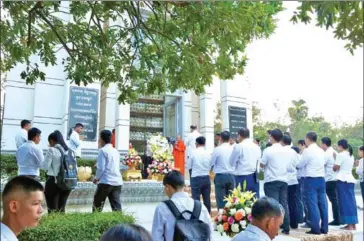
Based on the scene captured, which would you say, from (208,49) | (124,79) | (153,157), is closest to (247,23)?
(208,49)

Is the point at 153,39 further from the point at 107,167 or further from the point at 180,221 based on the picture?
the point at 180,221

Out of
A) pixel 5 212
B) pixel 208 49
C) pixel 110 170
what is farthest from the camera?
pixel 110 170

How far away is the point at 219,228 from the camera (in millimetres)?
5203

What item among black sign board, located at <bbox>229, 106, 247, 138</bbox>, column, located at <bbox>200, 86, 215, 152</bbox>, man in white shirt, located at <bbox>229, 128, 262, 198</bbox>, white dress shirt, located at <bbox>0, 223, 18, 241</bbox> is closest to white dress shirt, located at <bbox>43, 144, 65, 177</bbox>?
man in white shirt, located at <bbox>229, 128, 262, 198</bbox>

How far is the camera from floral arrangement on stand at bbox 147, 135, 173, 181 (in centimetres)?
1200

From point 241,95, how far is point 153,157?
17.4 feet

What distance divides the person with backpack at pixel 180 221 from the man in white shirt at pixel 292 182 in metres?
3.66

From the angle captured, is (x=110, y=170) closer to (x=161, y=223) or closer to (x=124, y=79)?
(x=124, y=79)

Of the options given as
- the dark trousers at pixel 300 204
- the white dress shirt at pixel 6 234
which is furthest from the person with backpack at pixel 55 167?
the dark trousers at pixel 300 204

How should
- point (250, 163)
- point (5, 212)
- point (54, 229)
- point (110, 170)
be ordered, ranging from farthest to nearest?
point (250, 163) → point (110, 170) → point (54, 229) → point (5, 212)

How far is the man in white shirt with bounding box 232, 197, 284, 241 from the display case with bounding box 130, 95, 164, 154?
13325mm

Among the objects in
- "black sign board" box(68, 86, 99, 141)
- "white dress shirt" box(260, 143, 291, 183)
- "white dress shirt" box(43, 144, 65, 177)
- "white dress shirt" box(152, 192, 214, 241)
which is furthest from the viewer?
"black sign board" box(68, 86, 99, 141)

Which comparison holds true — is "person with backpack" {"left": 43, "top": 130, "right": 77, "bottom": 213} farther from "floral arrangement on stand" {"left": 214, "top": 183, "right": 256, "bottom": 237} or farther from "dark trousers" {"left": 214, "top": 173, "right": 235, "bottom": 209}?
"dark trousers" {"left": 214, "top": 173, "right": 235, "bottom": 209}

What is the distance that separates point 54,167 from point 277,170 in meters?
3.66
